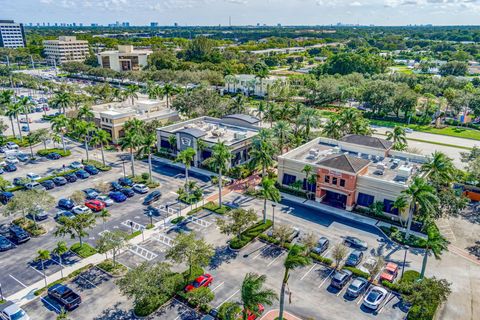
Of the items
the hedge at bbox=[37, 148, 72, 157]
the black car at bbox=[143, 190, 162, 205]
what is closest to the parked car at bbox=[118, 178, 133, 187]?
the black car at bbox=[143, 190, 162, 205]

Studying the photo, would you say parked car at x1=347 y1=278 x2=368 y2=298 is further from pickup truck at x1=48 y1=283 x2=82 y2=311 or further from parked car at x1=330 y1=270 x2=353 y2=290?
pickup truck at x1=48 y1=283 x2=82 y2=311

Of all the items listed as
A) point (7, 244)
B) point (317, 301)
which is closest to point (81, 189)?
point (7, 244)

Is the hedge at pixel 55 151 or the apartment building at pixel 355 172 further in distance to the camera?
the hedge at pixel 55 151

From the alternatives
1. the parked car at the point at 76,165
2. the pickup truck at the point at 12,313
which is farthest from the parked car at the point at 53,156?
the pickup truck at the point at 12,313

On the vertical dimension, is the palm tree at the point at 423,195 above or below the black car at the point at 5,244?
above

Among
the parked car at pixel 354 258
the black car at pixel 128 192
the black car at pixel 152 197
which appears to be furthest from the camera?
the black car at pixel 128 192

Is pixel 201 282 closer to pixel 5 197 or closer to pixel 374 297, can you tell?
pixel 374 297

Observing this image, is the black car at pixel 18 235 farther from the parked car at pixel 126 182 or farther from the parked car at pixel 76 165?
the parked car at pixel 76 165
